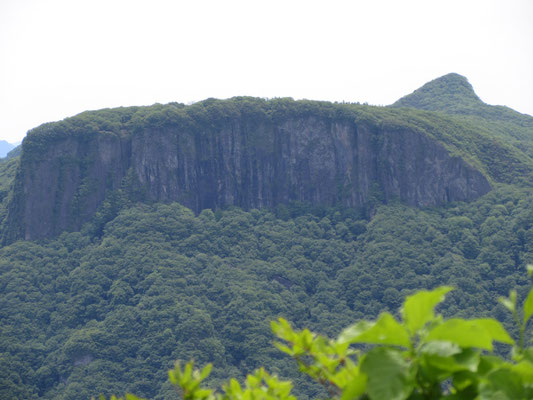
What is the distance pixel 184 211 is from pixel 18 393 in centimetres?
2890

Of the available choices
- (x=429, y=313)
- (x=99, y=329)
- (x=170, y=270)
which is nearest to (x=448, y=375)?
(x=429, y=313)

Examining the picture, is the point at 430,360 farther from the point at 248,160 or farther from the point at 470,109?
the point at 470,109

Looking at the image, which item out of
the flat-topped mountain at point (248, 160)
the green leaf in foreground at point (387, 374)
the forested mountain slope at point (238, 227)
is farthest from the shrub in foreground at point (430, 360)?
the flat-topped mountain at point (248, 160)

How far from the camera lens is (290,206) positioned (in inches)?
3029

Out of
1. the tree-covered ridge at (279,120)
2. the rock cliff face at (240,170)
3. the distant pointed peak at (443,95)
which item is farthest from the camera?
the distant pointed peak at (443,95)

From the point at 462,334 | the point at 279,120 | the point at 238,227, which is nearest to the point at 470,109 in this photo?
the point at 279,120

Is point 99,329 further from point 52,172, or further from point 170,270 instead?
point 52,172

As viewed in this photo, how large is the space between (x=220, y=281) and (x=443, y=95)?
64.9 m

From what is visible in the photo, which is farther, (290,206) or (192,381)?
(290,206)

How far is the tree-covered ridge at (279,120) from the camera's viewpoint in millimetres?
73188

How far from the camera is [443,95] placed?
115m

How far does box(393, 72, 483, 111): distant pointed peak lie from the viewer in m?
110

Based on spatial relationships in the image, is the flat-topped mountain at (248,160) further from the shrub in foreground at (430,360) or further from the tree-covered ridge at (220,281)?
the shrub in foreground at (430,360)

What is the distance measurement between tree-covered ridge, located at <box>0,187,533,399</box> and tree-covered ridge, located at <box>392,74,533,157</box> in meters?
21.2
